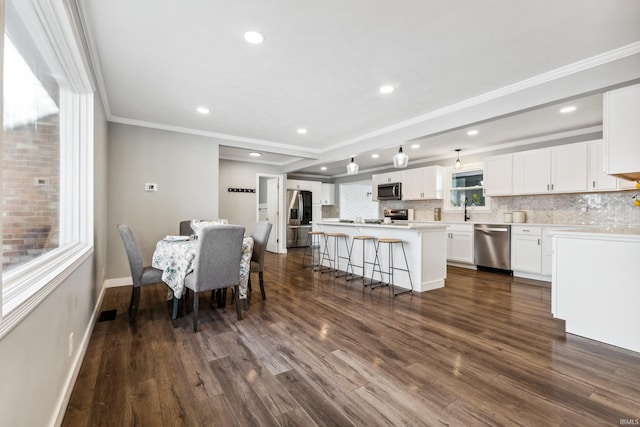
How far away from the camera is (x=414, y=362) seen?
206 cm

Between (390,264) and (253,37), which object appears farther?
(390,264)

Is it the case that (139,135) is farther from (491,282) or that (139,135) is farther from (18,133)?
(491,282)

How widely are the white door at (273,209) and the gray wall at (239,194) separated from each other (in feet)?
1.63

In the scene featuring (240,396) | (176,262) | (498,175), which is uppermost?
(498,175)

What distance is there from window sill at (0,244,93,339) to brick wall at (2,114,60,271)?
0.06 metres

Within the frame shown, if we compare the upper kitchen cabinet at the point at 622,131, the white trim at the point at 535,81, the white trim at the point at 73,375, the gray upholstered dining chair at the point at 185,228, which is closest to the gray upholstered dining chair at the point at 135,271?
the white trim at the point at 73,375

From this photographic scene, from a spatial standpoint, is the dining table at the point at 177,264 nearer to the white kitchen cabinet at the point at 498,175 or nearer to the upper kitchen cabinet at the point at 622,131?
the upper kitchen cabinet at the point at 622,131

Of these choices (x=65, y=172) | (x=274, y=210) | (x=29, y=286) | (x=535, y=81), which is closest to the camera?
(x=29, y=286)

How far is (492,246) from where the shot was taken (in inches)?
201

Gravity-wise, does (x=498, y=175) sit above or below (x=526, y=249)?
above

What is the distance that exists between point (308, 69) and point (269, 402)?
2.76 metres

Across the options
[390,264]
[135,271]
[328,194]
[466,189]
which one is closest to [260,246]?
[135,271]

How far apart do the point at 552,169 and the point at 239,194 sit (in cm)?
616

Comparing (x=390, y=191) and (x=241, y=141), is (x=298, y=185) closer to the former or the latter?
(x=390, y=191)
